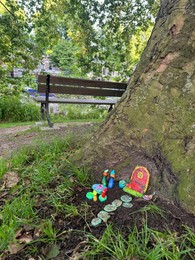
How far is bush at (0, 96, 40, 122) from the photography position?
721 centimetres

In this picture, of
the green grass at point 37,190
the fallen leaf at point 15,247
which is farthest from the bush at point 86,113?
the fallen leaf at point 15,247

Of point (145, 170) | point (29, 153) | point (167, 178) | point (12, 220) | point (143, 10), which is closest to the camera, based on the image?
point (12, 220)

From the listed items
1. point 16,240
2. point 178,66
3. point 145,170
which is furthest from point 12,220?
point 178,66

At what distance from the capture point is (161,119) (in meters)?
1.75

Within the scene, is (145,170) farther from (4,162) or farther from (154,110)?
(4,162)

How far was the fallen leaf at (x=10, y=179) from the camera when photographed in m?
1.90

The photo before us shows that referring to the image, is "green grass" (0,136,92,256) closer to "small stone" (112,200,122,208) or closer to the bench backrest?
"small stone" (112,200,122,208)

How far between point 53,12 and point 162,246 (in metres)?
7.27

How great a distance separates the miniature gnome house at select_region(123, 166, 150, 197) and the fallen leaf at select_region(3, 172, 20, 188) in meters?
1.01

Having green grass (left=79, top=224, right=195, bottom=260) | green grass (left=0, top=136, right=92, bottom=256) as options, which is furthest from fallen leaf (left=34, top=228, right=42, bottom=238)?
green grass (left=79, top=224, right=195, bottom=260)

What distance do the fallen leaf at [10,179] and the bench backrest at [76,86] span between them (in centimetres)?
251

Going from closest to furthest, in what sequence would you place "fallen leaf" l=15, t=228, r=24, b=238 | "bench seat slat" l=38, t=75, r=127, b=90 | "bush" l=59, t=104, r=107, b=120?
"fallen leaf" l=15, t=228, r=24, b=238 < "bench seat slat" l=38, t=75, r=127, b=90 < "bush" l=59, t=104, r=107, b=120

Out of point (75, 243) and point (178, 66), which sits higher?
point (178, 66)

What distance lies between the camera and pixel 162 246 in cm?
110
